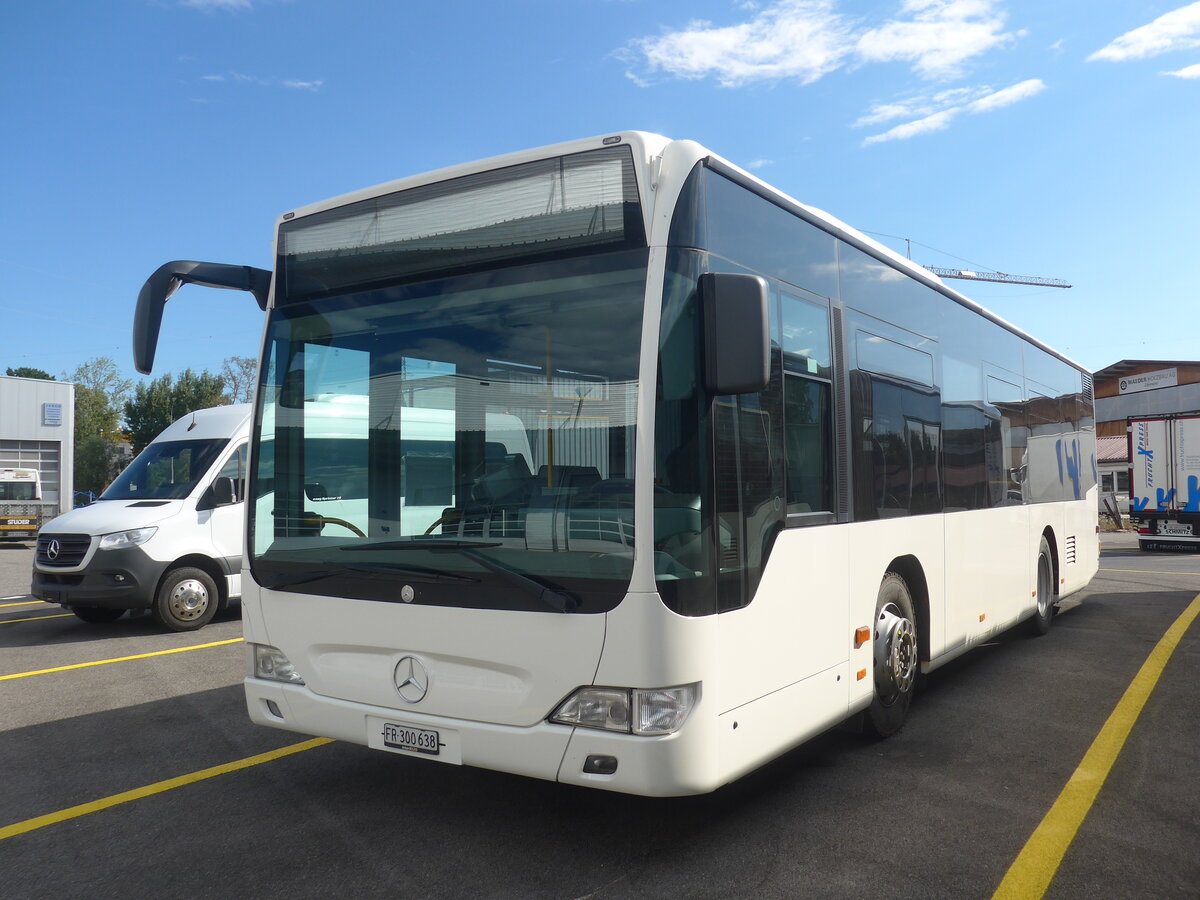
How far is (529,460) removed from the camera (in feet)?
12.4

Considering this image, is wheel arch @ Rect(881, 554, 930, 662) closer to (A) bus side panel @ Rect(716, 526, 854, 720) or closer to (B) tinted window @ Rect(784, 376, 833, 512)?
(A) bus side panel @ Rect(716, 526, 854, 720)

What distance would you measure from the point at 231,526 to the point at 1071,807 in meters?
8.86

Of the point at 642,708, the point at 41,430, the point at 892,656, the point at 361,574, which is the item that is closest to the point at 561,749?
the point at 642,708

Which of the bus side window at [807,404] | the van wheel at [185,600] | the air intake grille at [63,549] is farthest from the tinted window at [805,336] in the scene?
the air intake grille at [63,549]

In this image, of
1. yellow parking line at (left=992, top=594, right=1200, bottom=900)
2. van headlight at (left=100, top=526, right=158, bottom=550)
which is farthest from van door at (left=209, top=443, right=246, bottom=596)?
yellow parking line at (left=992, top=594, right=1200, bottom=900)

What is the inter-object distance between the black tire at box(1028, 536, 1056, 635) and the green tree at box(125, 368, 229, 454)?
219 feet

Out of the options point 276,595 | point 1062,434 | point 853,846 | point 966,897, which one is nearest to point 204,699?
point 276,595

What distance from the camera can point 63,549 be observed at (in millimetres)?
9781

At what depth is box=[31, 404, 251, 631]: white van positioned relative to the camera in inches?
379

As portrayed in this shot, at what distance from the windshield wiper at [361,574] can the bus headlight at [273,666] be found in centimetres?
33

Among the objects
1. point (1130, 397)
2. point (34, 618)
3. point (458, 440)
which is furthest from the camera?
point (1130, 397)

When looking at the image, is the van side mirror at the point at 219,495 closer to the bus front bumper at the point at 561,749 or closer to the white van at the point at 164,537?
the white van at the point at 164,537

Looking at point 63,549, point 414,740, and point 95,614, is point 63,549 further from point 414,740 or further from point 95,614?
point 414,740

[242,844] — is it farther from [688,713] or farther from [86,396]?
[86,396]
